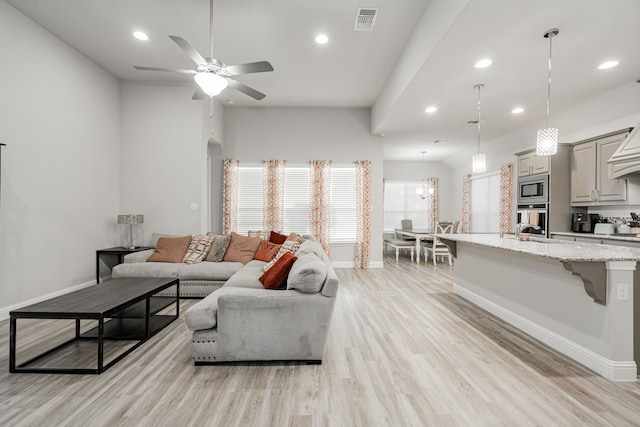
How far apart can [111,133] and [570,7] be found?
633 centimetres

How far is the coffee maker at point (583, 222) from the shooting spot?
17.1 ft

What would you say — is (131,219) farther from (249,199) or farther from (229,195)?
(249,199)

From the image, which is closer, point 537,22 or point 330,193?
point 537,22

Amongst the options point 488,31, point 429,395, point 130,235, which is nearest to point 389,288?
point 429,395

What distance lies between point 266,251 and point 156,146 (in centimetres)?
285

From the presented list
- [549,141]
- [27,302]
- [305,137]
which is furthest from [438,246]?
[27,302]

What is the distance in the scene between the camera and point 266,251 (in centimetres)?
494

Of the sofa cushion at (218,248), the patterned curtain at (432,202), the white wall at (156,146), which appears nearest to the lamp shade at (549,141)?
the sofa cushion at (218,248)

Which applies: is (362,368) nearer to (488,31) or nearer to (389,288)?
(389,288)

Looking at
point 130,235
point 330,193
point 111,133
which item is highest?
point 111,133

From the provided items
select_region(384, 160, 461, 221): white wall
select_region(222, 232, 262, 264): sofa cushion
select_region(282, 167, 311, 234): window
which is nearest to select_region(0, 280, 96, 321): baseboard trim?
A: select_region(222, 232, 262, 264): sofa cushion

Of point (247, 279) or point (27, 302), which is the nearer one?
point (247, 279)

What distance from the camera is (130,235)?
17.8 feet

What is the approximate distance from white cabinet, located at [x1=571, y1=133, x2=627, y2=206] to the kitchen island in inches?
92.3
